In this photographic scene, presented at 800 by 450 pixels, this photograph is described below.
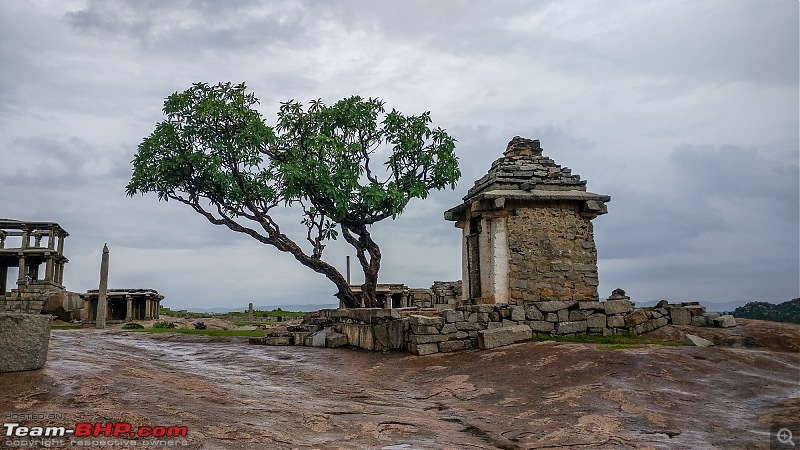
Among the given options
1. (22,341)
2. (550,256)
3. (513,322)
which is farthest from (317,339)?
(22,341)

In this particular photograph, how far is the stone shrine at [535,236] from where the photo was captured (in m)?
14.4

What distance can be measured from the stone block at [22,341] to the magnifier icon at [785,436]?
7914 mm

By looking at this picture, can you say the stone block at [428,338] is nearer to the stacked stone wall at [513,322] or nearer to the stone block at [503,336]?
the stacked stone wall at [513,322]

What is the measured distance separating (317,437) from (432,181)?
54.8ft

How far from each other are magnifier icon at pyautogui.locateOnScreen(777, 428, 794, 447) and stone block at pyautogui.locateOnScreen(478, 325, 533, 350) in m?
7.22

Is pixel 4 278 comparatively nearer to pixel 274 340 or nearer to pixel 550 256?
pixel 274 340

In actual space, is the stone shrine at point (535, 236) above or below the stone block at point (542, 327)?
above

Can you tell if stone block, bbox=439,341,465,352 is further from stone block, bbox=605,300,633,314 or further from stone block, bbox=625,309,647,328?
stone block, bbox=625,309,647,328

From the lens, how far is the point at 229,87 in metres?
21.2

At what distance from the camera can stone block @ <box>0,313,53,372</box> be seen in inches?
253

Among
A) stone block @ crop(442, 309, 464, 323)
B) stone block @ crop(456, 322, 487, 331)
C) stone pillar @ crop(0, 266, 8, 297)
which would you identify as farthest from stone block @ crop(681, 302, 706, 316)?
stone pillar @ crop(0, 266, 8, 297)

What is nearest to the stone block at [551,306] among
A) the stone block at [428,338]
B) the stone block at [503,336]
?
the stone block at [503,336]

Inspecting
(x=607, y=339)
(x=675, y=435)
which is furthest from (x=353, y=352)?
(x=675, y=435)

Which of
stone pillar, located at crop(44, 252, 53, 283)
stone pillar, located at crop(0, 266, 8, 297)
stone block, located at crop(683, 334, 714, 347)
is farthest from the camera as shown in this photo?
stone pillar, located at crop(0, 266, 8, 297)
